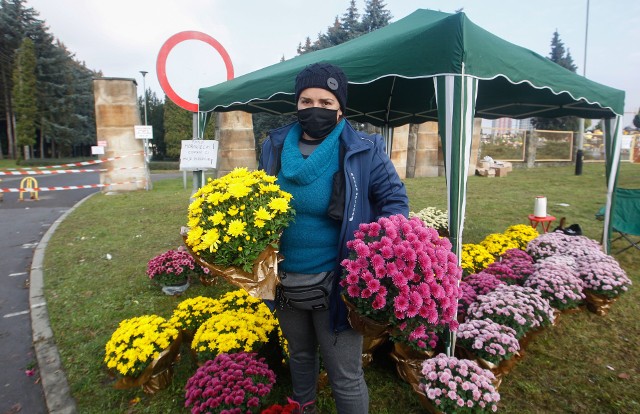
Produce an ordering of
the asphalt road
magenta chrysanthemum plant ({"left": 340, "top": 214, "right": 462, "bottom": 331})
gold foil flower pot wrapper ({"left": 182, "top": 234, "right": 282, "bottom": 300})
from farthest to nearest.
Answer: the asphalt road
gold foil flower pot wrapper ({"left": 182, "top": 234, "right": 282, "bottom": 300})
magenta chrysanthemum plant ({"left": 340, "top": 214, "right": 462, "bottom": 331})

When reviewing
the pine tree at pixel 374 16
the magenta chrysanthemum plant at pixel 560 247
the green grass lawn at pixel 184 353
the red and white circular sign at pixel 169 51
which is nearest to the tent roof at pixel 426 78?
the red and white circular sign at pixel 169 51

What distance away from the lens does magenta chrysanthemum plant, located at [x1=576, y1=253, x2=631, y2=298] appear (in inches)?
150

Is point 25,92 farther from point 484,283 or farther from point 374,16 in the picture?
point 484,283

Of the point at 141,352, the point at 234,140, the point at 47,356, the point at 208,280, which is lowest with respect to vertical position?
the point at 47,356

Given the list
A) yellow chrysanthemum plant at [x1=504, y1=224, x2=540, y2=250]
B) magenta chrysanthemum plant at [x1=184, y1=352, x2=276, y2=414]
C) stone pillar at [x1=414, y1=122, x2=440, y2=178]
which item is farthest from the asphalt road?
stone pillar at [x1=414, y1=122, x2=440, y2=178]

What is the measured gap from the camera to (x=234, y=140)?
46.4 ft

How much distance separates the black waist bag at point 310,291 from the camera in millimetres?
1813

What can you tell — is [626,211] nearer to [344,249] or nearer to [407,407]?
[407,407]

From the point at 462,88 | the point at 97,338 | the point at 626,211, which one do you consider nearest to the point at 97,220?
the point at 97,338

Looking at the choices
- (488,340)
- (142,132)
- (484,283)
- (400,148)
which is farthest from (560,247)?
(142,132)

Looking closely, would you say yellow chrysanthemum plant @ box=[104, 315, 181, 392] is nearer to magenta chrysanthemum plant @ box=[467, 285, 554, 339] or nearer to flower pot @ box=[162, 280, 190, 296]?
flower pot @ box=[162, 280, 190, 296]

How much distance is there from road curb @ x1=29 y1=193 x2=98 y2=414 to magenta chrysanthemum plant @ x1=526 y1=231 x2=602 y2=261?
4.84 m

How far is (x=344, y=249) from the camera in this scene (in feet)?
5.78

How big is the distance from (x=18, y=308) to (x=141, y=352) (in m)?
2.77
